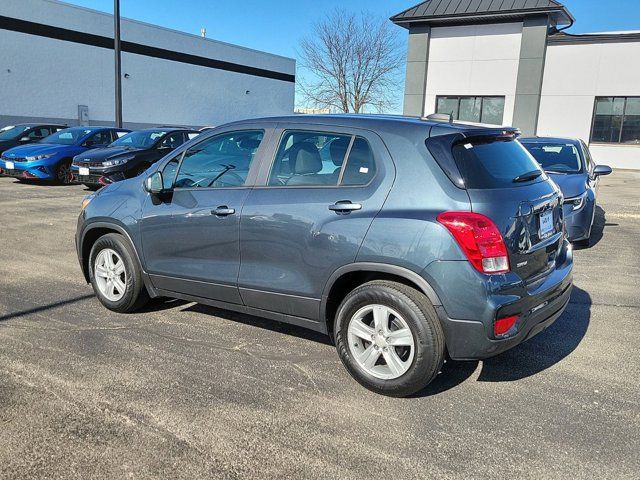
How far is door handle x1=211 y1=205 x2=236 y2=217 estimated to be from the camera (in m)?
3.92

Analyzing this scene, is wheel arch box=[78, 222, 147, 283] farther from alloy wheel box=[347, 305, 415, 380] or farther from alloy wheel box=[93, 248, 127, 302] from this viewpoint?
alloy wheel box=[347, 305, 415, 380]

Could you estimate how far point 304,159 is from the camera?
3785mm

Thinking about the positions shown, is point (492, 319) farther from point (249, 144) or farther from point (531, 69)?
point (531, 69)

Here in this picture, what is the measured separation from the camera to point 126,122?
33844 millimetres

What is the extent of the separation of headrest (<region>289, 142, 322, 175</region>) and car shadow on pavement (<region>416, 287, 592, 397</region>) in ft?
5.34

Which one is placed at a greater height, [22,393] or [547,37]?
[547,37]

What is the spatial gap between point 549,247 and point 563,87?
2316 cm

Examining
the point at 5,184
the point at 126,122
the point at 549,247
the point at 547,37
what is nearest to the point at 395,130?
the point at 549,247

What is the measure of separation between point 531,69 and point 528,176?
73.2 ft

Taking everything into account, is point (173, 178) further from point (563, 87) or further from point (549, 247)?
point (563, 87)

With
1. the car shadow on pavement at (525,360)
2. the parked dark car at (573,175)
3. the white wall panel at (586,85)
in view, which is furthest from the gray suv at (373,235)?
the white wall panel at (586,85)

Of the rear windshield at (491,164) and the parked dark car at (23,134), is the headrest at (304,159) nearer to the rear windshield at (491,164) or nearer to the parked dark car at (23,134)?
the rear windshield at (491,164)

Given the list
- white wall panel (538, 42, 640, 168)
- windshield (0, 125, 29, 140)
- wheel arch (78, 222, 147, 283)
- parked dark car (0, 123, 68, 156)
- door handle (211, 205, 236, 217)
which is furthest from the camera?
white wall panel (538, 42, 640, 168)

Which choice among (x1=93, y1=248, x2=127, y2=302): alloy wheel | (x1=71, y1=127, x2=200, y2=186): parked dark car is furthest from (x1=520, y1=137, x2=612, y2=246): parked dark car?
(x1=71, y1=127, x2=200, y2=186): parked dark car
